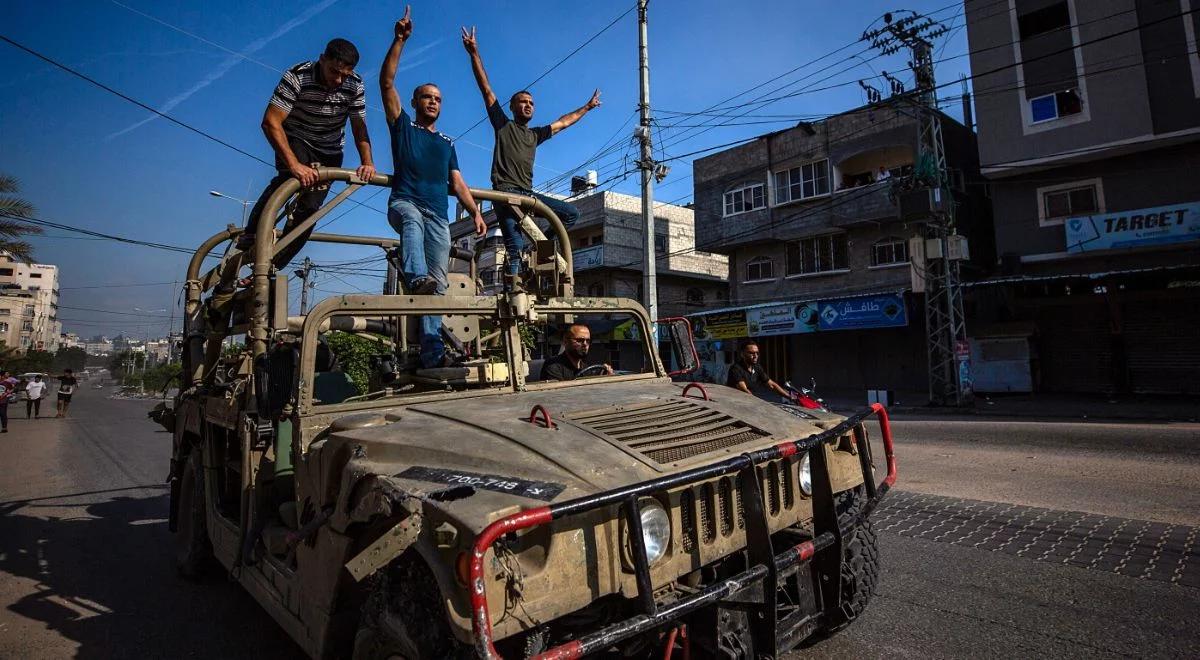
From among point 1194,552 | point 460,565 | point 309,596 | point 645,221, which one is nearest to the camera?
point 460,565

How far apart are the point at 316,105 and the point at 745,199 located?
2213cm

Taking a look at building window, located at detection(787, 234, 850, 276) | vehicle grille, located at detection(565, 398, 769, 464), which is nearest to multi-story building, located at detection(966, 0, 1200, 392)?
building window, located at detection(787, 234, 850, 276)

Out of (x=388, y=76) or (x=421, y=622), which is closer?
(x=421, y=622)

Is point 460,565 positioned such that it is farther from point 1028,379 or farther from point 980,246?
point 980,246

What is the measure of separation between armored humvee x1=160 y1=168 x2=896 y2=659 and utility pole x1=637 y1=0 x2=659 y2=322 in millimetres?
11263

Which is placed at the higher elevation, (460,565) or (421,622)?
(460,565)

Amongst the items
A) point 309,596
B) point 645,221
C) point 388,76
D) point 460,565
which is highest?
point 645,221

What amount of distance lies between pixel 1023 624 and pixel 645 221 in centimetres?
1303

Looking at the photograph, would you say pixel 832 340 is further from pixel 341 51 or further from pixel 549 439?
pixel 549 439

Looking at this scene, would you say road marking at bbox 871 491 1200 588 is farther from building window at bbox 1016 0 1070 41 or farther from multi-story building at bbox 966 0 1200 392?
building window at bbox 1016 0 1070 41

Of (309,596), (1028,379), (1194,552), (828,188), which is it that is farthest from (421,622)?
(828,188)

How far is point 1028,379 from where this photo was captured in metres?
17.7

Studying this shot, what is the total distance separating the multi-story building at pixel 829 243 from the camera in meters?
20.3

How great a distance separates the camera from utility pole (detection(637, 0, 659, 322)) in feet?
50.0
